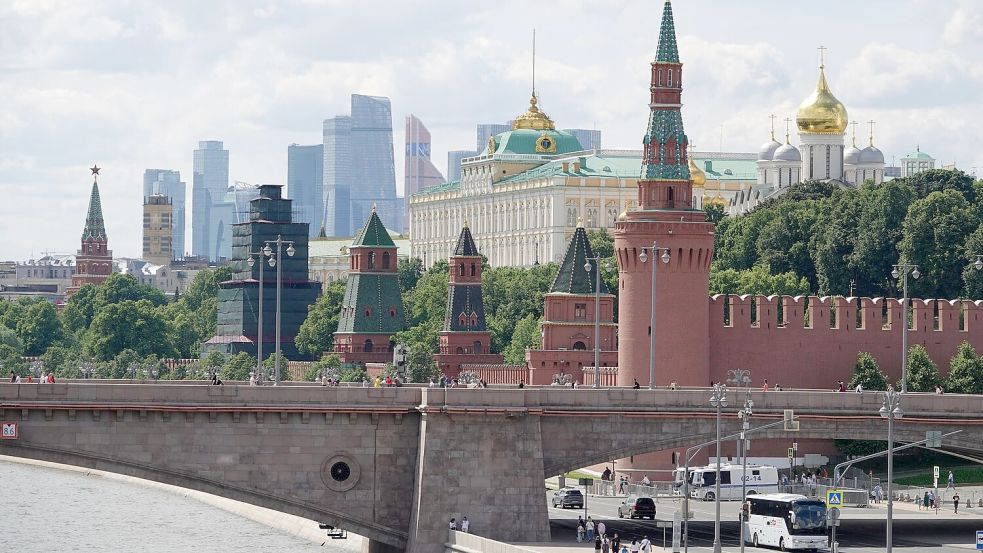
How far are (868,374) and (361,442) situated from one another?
138 ft

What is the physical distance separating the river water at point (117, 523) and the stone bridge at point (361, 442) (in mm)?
15134

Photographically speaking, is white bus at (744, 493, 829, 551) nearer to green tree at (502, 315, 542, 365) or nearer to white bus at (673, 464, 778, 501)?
white bus at (673, 464, 778, 501)

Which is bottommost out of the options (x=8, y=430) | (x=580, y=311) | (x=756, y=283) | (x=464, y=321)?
(x=8, y=430)

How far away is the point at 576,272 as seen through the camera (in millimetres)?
157000

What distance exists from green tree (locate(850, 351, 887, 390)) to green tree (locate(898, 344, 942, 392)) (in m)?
1.34

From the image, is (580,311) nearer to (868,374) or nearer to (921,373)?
(921,373)

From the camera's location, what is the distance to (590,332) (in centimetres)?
15400

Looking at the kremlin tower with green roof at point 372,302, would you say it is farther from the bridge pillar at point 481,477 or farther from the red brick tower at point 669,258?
the bridge pillar at point 481,477

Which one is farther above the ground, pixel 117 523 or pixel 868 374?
pixel 868 374

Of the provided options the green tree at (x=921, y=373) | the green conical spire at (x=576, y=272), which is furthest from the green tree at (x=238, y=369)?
the green tree at (x=921, y=373)

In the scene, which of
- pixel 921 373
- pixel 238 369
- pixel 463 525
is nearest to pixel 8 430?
pixel 463 525

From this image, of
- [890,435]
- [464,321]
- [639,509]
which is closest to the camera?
[890,435]

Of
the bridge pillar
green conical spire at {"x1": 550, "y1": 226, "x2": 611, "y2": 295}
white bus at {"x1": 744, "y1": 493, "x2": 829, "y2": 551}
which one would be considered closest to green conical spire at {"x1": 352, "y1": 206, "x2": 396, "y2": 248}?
green conical spire at {"x1": 550, "y1": 226, "x2": 611, "y2": 295}

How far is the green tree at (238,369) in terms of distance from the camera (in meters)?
190
